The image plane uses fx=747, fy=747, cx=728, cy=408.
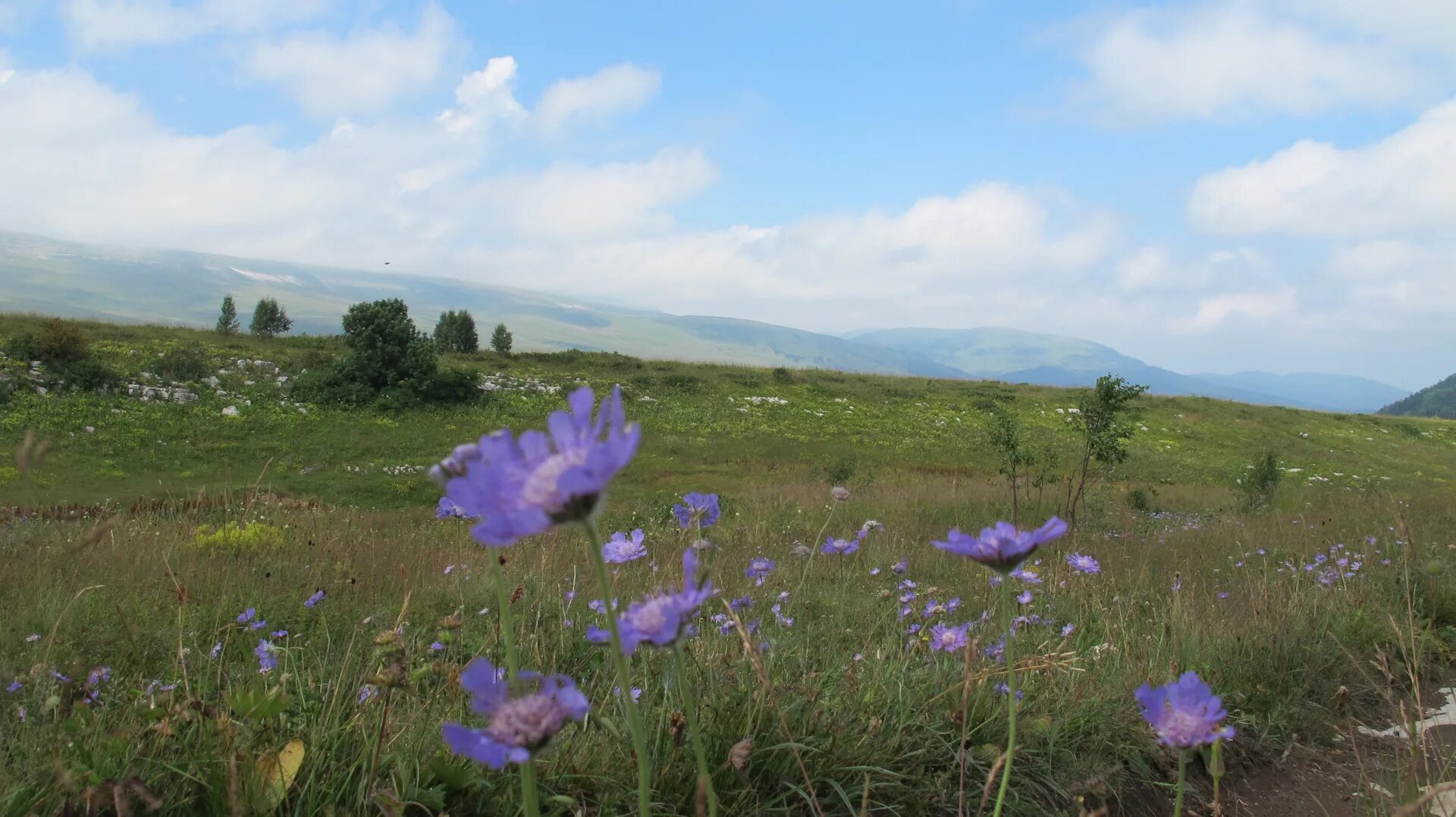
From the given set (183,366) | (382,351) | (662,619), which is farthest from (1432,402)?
(662,619)

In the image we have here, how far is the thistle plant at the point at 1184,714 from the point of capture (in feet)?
3.17

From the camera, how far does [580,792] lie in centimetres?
171

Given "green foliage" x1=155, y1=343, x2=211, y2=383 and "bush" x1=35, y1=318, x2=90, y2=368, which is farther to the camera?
"green foliage" x1=155, y1=343, x2=211, y2=383

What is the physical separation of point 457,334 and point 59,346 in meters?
17.0

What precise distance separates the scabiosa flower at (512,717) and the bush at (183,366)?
2403 centimetres

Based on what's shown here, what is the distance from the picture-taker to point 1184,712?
3.31 feet

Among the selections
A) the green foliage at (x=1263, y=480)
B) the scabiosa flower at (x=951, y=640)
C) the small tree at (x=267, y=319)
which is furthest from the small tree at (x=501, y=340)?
the scabiosa flower at (x=951, y=640)

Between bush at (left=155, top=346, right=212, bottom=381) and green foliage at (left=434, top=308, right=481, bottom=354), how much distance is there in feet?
45.6

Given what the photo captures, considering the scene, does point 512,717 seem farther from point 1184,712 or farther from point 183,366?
point 183,366

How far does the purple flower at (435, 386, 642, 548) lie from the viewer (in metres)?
0.61

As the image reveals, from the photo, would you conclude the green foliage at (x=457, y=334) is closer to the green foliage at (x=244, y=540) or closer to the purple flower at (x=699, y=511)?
the green foliage at (x=244, y=540)

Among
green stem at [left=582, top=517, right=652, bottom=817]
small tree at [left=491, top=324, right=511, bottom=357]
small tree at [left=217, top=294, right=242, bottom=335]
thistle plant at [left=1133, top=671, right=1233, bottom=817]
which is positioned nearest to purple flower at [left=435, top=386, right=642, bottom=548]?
green stem at [left=582, top=517, right=652, bottom=817]

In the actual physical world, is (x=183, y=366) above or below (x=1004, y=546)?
below

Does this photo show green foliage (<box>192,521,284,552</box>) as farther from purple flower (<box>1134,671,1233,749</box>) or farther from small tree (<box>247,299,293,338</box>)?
small tree (<box>247,299,293,338</box>)
